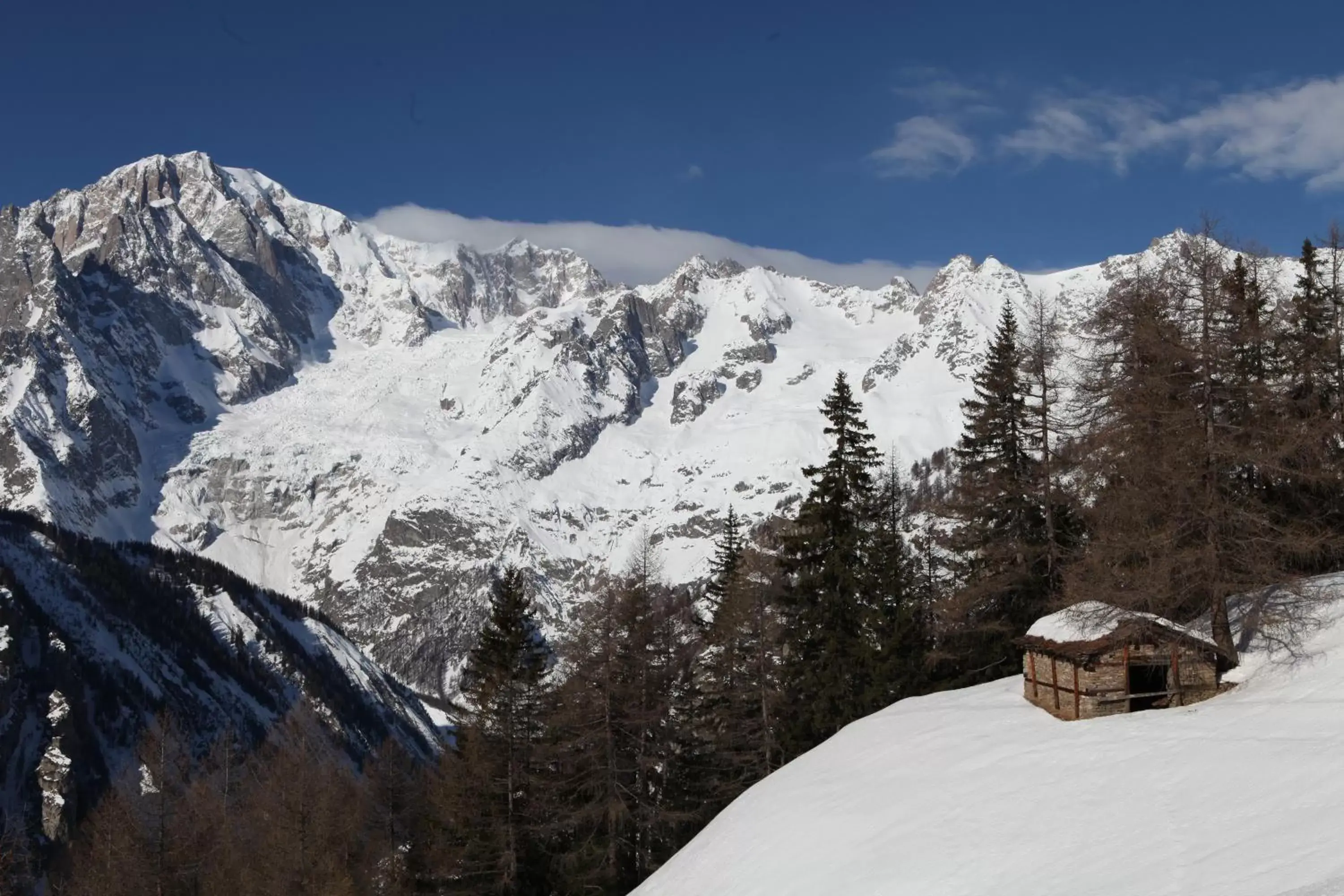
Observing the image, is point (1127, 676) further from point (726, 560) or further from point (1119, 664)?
point (726, 560)

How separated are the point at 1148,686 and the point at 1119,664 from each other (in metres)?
1.77

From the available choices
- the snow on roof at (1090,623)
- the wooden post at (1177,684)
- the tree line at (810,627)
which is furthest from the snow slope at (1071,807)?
the tree line at (810,627)

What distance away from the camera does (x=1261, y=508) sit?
24203 mm

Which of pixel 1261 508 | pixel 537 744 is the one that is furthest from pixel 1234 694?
pixel 537 744

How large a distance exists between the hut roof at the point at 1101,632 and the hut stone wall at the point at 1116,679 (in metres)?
0.24

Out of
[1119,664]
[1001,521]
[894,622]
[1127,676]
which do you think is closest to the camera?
[1127,676]

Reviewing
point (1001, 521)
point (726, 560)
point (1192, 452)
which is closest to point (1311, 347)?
point (1001, 521)

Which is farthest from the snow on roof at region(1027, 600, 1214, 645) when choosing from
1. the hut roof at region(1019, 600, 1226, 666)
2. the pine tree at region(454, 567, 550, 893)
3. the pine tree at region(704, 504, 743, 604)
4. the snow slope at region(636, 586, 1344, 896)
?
the pine tree at region(454, 567, 550, 893)

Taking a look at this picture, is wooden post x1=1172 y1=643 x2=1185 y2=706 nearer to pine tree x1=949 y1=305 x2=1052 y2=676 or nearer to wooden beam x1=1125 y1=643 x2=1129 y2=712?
wooden beam x1=1125 y1=643 x2=1129 y2=712

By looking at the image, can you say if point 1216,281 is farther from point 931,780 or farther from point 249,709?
point 249,709

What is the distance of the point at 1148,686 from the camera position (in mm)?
26500

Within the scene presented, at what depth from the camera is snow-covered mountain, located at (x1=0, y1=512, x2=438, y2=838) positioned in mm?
118062

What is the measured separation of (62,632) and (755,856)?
13901cm

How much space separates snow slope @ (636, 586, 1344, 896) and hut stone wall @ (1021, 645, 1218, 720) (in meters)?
0.64
